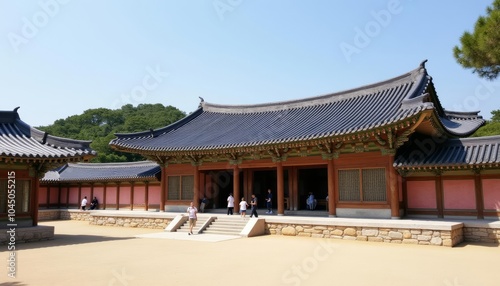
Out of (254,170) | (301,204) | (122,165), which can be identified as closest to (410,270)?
(301,204)

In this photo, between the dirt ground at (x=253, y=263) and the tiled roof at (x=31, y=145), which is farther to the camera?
the tiled roof at (x=31, y=145)

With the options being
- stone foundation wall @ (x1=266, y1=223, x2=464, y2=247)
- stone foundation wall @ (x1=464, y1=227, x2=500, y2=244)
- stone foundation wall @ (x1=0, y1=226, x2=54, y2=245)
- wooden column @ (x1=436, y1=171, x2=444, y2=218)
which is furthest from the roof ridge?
stone foundation wall @ (x1=0, y1=226, x2=54, y2=245)

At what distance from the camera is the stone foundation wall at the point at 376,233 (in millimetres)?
13227

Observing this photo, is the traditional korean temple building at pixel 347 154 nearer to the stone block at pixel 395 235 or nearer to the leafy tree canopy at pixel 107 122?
the stone block at pixel 395 235

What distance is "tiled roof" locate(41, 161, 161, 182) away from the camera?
2542 centimetres

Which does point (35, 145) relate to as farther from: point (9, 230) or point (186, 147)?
point (186, 147)

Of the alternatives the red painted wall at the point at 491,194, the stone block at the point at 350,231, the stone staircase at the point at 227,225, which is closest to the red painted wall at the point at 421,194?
the red painted wall at the point at 491,194

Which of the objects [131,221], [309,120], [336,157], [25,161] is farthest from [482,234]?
[25,161]

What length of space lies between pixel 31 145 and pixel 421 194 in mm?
16631

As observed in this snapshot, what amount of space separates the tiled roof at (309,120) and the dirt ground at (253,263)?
494cm

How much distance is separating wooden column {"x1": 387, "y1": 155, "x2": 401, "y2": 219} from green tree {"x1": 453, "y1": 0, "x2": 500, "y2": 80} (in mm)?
5615

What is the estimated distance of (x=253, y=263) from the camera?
34.7 ft

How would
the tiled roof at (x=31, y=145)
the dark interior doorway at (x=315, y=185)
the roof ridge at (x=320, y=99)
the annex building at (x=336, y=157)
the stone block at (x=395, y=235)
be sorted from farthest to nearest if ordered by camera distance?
1. the dark interior doorway at (x=315, y=185)
2. the roof ridge at (x=320, y=99)
3. the annex building at (x=336, y=157)
4. the tiled roof at (x=31, y=145)
5. the stone block at (x=395, y=235)

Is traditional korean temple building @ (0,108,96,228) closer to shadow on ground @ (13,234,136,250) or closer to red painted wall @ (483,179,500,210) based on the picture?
shadow on ground @ (13,234,136,250)
